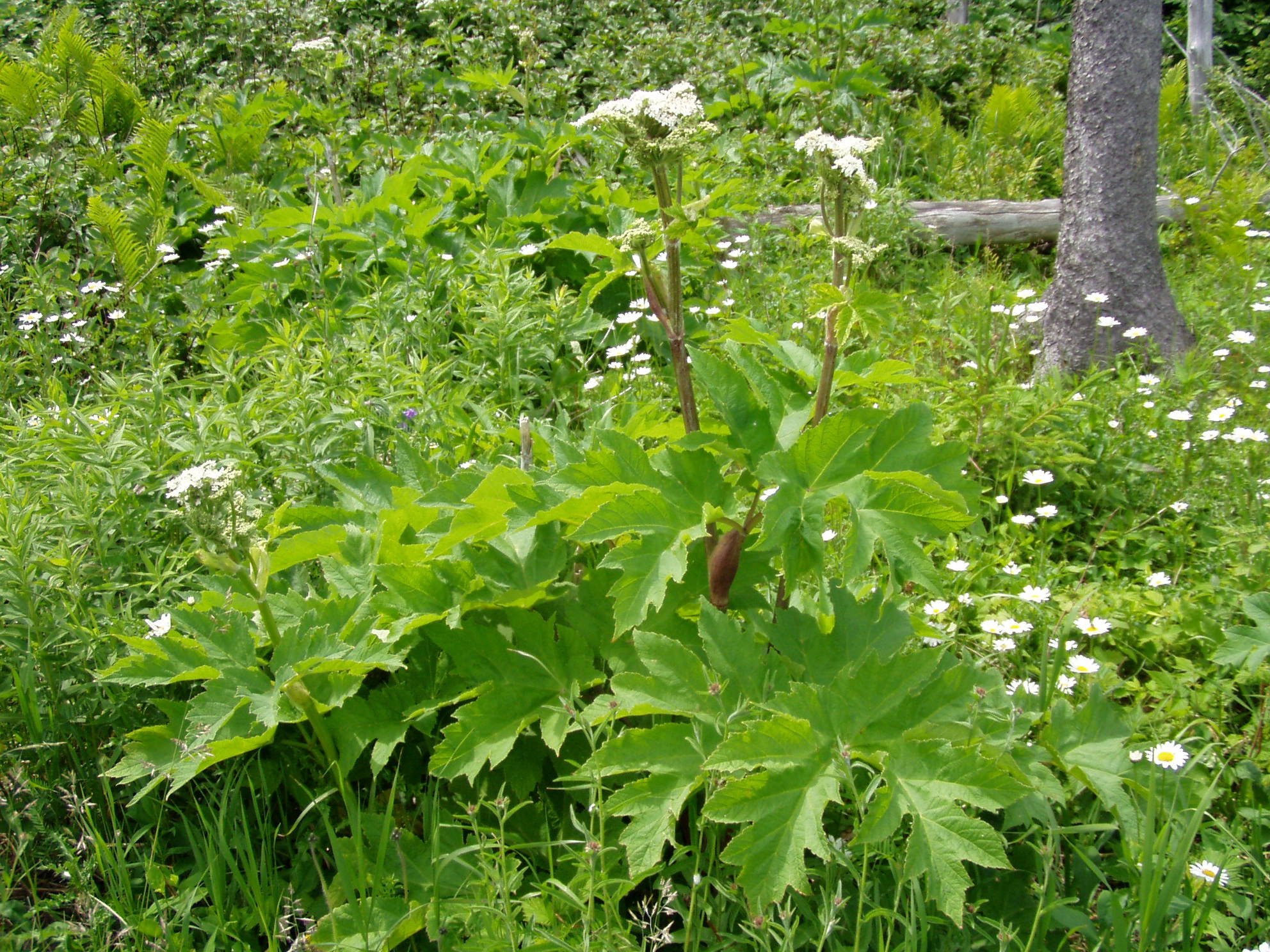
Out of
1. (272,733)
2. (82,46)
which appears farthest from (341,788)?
(82,46)

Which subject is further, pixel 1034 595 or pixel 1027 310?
pixel 1027 310

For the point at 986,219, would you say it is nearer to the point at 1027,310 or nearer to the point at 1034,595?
the point at 1027,310

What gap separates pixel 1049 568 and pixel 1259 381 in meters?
1.77

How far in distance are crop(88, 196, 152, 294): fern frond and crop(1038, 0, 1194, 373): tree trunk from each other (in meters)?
4.36

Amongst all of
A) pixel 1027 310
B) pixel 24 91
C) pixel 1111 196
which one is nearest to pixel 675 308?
pixel 1111 196

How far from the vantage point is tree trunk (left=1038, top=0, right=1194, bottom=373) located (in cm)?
393

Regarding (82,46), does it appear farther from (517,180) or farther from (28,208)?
(517,180)

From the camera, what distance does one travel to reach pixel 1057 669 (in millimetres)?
2145

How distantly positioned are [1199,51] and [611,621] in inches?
330

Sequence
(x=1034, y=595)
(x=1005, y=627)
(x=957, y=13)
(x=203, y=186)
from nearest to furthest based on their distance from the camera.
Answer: (x=1005, y=627) → (x=1034, y=595) → (x=203, y=186) → (x=957, y=13)

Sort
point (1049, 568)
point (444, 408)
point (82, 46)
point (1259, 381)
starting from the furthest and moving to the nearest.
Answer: point (82, 46) → point (1259, 381) → point (444, 408) → point (1049, 568)

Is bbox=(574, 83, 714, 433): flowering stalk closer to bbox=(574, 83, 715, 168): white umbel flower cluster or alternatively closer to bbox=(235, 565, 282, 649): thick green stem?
bbox=(574, 83, 715, 168): white umbel flower cluster

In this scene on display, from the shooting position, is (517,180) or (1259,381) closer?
(1259,381)

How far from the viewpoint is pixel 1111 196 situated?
4062mm
